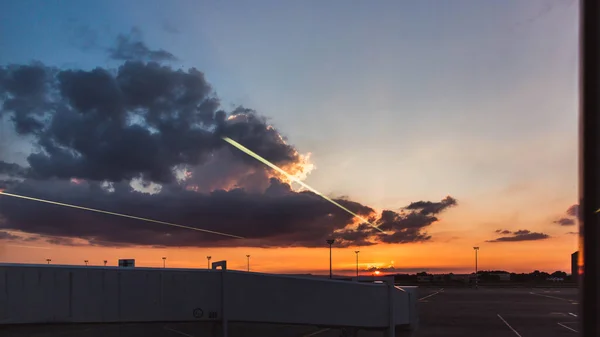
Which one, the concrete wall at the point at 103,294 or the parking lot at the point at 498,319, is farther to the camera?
the parking lot at the point at 498,319

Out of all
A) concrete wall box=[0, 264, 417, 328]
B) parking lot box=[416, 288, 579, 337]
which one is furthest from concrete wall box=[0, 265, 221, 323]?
parking lot box=[416, 288, 579, 337]

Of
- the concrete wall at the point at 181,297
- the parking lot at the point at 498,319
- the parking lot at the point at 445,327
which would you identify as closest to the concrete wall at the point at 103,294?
the concrete wall at the point at 181,297

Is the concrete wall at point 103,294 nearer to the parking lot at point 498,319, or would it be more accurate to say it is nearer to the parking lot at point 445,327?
the parking lot at point 445,327

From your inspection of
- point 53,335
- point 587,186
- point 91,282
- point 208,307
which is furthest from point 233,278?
point 587,186

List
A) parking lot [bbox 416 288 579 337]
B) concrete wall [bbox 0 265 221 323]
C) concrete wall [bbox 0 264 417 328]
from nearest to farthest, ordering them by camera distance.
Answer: concrete wall [bbox 0 265 221 323], concrete wall [bbox 0 264 417 328], parking lot [bbox 416 288 579 337]

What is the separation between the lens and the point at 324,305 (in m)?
22.1

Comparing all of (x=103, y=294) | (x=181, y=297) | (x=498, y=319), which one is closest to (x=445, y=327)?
(x=498, y=319)

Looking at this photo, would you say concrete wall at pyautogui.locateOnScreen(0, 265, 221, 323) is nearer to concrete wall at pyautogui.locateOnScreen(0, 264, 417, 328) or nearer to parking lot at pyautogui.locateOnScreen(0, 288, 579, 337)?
concrete wall at pyautogui.locateOnScreen(0, 264, 417, 328)

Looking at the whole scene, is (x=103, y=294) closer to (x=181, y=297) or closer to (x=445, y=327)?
(x=181, y=297)

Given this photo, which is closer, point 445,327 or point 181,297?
point 181,297

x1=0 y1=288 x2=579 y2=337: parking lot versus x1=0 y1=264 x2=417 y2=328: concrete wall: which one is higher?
x1=0 y1=264 x2=417 y2=328: concrete wall

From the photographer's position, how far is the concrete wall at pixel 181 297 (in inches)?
778

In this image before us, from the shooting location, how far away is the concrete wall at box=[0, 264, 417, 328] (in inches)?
778

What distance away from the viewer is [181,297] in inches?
846
